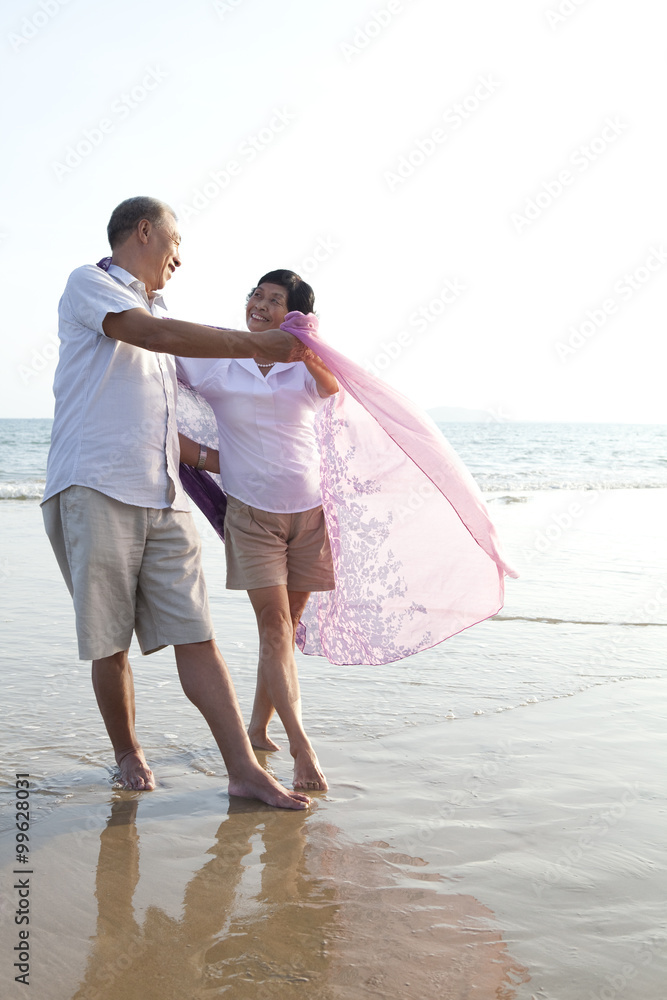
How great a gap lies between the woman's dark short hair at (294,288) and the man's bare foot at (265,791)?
170cm

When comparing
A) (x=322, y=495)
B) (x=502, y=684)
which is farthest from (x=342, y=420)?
(x=502, y=684)

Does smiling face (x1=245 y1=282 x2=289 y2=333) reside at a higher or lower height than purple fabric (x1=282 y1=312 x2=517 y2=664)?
higher

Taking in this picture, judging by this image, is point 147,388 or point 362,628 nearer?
point 147,388

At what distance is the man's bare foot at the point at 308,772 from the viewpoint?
3064 millimetres

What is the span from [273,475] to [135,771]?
1162 mm

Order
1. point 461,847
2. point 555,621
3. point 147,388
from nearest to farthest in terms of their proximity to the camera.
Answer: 1. point 461,847
2. point 147,388
3. point 555,621

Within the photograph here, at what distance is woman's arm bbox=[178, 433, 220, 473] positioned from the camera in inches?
136

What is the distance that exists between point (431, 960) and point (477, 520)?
162 cm

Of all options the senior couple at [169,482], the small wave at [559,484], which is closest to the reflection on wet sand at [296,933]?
the senior couple at [169,482]

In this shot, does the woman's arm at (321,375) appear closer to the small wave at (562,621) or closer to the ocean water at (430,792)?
the ocean water at (430,792)

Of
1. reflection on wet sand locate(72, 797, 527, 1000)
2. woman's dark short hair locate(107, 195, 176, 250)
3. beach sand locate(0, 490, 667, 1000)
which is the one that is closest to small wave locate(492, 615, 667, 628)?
beach sand locate(0, 490, 667, 1000)

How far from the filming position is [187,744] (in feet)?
11.5

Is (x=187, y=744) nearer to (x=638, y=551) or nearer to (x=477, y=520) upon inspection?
(x=477, y=520)

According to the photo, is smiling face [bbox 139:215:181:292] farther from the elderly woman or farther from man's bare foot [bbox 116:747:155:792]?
man's bare foot [bbox 116:747:155:792]
